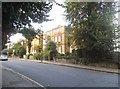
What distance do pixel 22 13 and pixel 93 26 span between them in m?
29.9

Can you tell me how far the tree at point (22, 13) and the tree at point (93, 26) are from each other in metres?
26.7

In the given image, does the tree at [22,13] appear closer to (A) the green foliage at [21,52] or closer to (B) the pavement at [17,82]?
(B) the pavement at [17,82]

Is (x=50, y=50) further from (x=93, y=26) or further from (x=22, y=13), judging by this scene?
(x=22, y=13)

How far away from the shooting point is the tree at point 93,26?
131 feet

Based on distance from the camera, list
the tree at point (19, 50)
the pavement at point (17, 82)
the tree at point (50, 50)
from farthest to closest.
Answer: the tree at point (19, 50) → the tree at point (50, 50) → the pavement at point (17, 82)

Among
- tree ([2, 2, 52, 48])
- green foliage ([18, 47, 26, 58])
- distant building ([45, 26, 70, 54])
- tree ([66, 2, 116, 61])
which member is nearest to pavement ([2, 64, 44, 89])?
tree ([2, 2, 52, 48])

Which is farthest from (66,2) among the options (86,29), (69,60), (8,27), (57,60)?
(8,27)

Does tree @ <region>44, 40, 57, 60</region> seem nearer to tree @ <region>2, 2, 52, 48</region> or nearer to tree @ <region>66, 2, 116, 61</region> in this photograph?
tree @ <region>66, 2, 116, 61</region>

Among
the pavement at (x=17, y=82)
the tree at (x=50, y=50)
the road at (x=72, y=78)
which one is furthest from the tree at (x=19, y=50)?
the pavement at (x=17, y=82)

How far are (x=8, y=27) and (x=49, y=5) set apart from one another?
6.52 ft

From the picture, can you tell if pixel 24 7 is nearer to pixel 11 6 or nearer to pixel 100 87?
pixel 11 6

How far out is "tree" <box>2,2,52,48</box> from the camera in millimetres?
11452

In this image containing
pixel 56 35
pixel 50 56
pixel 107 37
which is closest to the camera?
pixel 107 37

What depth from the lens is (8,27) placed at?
13391 mm
